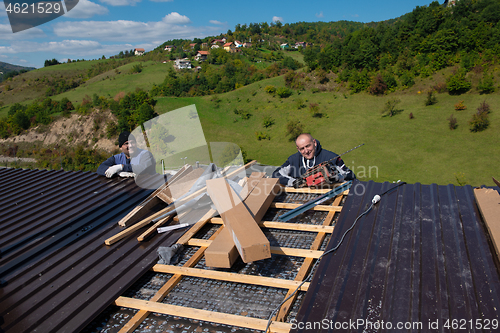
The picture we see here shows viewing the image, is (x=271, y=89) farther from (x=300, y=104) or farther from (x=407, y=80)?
(x=407, y=80)

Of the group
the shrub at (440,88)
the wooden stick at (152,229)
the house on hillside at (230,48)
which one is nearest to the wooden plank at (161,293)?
the wooden stick at (152,229)

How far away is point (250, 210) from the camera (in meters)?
4.56

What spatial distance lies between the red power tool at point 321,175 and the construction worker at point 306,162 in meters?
0.10

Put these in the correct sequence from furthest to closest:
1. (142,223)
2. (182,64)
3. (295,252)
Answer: (182,64) < (142,223) < (295,252)

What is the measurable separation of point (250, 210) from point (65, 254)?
2701 mm

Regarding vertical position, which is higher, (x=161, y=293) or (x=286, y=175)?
(x=286, y=175)

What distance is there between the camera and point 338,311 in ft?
8.71

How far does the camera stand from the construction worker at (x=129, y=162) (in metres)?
7.00

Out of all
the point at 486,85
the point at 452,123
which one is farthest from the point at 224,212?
the point at 486,85

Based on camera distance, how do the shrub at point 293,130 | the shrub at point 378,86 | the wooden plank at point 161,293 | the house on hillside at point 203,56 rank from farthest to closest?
the house on hillside at point 203,56
the shrub at point 378,86
the shrub at point 293,130
the wooden plank at point 161,293

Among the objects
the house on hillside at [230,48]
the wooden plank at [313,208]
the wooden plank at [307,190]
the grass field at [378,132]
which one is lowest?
the grass field at [378,132]

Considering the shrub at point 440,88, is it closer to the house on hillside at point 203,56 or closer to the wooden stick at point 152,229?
the wooden stick at point 152,229

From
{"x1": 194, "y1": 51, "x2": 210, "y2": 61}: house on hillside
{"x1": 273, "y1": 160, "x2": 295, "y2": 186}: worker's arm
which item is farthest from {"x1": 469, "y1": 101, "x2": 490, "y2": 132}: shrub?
{"x1": 194, "y1": 51, "x2": 210, "y2": 61}: house on hillside

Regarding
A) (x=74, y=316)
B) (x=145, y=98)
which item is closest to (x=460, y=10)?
(x=145, y=98)
